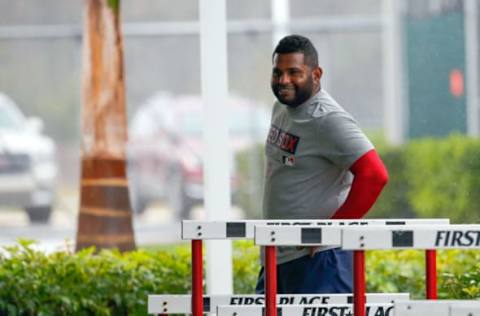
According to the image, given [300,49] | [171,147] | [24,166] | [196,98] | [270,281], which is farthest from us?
[196,98]

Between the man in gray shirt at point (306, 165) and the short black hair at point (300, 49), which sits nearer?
the man in gray shirt at point (306, 165)

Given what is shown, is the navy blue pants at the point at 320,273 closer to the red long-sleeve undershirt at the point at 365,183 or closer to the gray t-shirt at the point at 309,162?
the gray t-shirt at the point at 309,162

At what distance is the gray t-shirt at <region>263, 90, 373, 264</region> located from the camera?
633cm

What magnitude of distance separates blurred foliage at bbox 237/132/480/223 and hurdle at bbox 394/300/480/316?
9.93 metres

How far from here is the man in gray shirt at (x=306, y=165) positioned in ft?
20.9

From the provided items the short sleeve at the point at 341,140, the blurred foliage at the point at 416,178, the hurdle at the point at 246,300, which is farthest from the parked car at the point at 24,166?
the short sleeve at the point at 341,140

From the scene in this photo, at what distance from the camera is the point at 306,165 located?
6.43 meters

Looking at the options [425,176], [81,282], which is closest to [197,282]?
[81,282]

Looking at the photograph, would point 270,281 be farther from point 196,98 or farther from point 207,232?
point 196,98

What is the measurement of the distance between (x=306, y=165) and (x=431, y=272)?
836mm

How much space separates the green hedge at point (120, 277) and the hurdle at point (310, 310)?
45.8 inches

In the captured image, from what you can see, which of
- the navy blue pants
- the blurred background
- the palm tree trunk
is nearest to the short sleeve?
the navy blue pants

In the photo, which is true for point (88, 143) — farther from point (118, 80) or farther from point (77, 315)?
point (77, 315)

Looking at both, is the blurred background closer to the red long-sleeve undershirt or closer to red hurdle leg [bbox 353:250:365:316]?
the red long-sleeve undershirt
